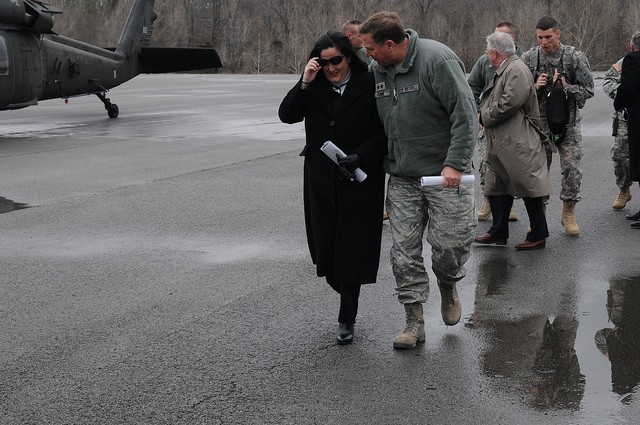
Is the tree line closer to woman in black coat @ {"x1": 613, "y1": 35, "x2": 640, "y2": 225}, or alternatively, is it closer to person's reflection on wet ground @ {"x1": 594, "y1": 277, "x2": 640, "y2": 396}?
woman in black coat @ {"x1": 613, "y1": 35, "x2": 640, "y2": 225}

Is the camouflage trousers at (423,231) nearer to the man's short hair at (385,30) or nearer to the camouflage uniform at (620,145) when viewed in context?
the man's short hair at (385,30)

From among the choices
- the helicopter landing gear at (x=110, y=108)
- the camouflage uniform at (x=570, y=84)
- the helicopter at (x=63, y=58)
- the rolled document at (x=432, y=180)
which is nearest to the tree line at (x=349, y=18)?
the helicopter at (x=63, y=58)

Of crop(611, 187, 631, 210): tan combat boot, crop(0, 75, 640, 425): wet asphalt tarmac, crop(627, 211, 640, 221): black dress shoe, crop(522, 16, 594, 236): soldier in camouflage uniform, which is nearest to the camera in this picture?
crop(0, 75, 640, 425): wet asphalt tarmac

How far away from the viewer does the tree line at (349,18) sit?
215 feet

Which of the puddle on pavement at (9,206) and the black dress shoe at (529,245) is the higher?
the black dress shoe at (529,245)

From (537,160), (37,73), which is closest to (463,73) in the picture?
(537,160)

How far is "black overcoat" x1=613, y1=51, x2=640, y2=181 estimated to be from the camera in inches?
327

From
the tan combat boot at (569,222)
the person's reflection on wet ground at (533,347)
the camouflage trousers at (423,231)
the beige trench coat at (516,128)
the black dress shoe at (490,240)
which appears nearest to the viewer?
the person's reflection on wet ground at (533,347)

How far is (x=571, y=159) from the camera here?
27.3 feet

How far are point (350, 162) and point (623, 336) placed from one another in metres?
1.99

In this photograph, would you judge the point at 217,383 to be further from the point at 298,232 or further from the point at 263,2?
the point at 263,2

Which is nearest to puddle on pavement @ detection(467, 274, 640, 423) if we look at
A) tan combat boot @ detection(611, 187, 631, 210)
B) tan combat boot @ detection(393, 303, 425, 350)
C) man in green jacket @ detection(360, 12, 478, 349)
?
tan combat boot @ detection(393, 303, 425, 350)

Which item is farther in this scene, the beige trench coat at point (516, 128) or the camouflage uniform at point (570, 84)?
the camouflage uniform at point (570, 84)

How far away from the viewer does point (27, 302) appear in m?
6.29
